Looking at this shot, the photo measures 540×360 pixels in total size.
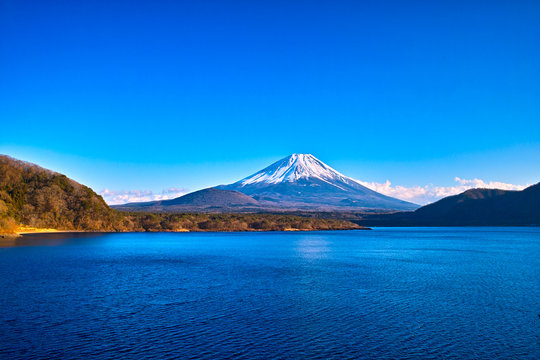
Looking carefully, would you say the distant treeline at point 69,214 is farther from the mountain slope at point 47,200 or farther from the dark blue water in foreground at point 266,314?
the dark blue water in foreground at point 266,314

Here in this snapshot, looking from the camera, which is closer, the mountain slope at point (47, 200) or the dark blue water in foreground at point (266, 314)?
the dark blue water in foreground at point (266, 314)

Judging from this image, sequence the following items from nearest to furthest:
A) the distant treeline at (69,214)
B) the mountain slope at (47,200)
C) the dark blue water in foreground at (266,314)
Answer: the dark blue water in foreground at (266,314) → the distant treeline at (69,214) → the mountain slope at (47,200)

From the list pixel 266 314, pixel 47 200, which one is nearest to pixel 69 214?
pixel 47 200

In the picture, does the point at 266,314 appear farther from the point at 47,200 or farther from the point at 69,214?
the point at 69,214

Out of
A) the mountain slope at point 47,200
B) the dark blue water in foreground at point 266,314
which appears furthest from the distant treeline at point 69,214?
the dark blue water in foreground at point 266,314

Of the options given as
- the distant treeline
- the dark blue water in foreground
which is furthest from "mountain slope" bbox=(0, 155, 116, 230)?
the dark blue water in foreground

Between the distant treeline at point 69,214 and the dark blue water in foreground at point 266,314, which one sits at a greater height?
the distant treeline at point 69,214

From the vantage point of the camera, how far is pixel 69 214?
4656 inches

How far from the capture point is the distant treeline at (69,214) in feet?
344

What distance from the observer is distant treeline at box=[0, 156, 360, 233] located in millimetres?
104875

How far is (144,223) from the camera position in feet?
463

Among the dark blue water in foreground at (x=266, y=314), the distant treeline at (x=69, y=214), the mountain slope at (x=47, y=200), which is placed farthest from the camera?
the mountain slope at (x=47, y=200)

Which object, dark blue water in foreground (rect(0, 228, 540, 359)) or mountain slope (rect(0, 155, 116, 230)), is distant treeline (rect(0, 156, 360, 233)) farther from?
dark blue water in foreground (rect(0, 228, 540, 359))

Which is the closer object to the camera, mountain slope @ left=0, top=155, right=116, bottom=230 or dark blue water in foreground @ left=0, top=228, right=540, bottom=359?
dark blue water in foreground @ left=0, top=228, right=540, bottom=359
